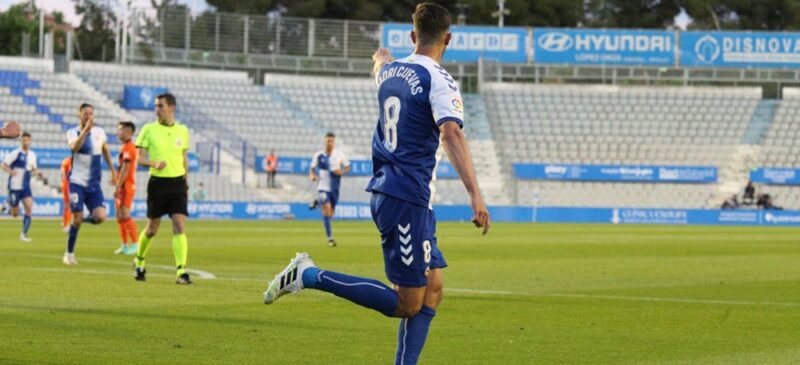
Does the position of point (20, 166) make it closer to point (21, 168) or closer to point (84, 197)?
point (21, 168)

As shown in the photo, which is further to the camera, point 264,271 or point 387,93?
point 264,271

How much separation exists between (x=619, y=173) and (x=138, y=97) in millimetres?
21063

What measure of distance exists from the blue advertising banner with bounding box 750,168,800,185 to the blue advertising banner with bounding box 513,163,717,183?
1985mm

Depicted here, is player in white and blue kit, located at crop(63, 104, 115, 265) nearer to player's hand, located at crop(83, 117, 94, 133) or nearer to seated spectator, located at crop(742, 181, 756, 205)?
player's hand, located at crop(83, 117, 94, 133)

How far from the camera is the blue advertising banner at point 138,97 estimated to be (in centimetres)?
5688

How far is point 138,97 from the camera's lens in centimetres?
5694

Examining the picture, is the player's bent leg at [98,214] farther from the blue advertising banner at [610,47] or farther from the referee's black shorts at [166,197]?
the blue advertising banner at [610,47]

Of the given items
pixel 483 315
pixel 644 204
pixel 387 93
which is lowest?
pixel 644 204

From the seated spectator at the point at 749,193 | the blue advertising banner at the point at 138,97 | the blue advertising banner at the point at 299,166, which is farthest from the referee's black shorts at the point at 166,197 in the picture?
the seated spectator at the point at 749,193

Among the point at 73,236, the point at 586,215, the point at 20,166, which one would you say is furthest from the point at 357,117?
the point at 73,236

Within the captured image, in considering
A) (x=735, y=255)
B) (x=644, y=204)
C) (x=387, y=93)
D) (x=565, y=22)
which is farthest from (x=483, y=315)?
(x=565, y=22)

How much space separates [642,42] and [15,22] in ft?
143

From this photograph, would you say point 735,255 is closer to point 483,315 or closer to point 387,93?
point 483,315

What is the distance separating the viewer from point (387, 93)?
793cm
